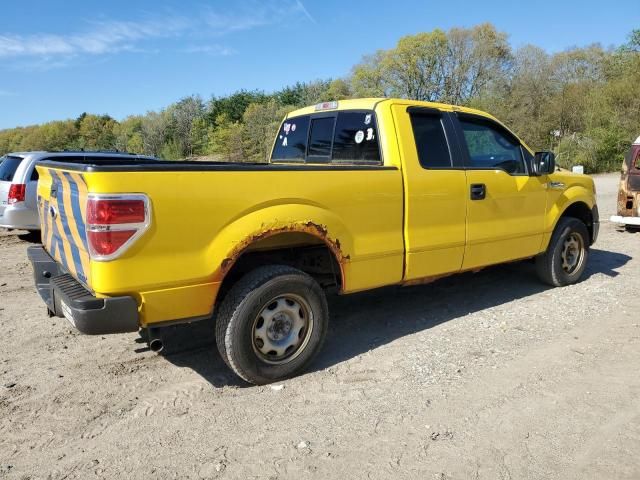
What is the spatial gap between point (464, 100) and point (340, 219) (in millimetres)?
42387

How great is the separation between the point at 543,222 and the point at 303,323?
3.21 m

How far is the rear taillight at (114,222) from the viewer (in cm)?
289

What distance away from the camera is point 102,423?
10.5 ft

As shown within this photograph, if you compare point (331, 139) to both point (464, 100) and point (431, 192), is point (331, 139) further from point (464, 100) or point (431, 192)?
point (464, 100)

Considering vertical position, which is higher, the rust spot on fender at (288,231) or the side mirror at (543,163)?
the side mirror at (543,163)

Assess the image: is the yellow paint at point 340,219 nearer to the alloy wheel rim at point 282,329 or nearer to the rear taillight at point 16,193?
the alloy wheel rim at point 282,329

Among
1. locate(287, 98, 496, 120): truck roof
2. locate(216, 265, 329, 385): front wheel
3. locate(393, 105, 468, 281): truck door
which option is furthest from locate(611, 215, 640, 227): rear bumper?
locate(216, 265, 329, 385): front wheel

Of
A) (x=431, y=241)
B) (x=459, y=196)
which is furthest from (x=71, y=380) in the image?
(x=459, y=196)

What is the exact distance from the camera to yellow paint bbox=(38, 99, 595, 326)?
3.05 meters

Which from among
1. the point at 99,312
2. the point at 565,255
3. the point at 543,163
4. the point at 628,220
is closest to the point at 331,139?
the point at 543,163

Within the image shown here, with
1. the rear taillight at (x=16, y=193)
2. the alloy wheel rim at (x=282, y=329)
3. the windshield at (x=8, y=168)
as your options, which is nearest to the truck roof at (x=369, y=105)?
the alloy wheel rim at (x=282, y=329)

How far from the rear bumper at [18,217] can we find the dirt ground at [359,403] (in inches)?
164

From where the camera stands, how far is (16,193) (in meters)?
8.88

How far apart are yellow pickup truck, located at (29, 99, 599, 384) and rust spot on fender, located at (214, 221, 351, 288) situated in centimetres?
1
